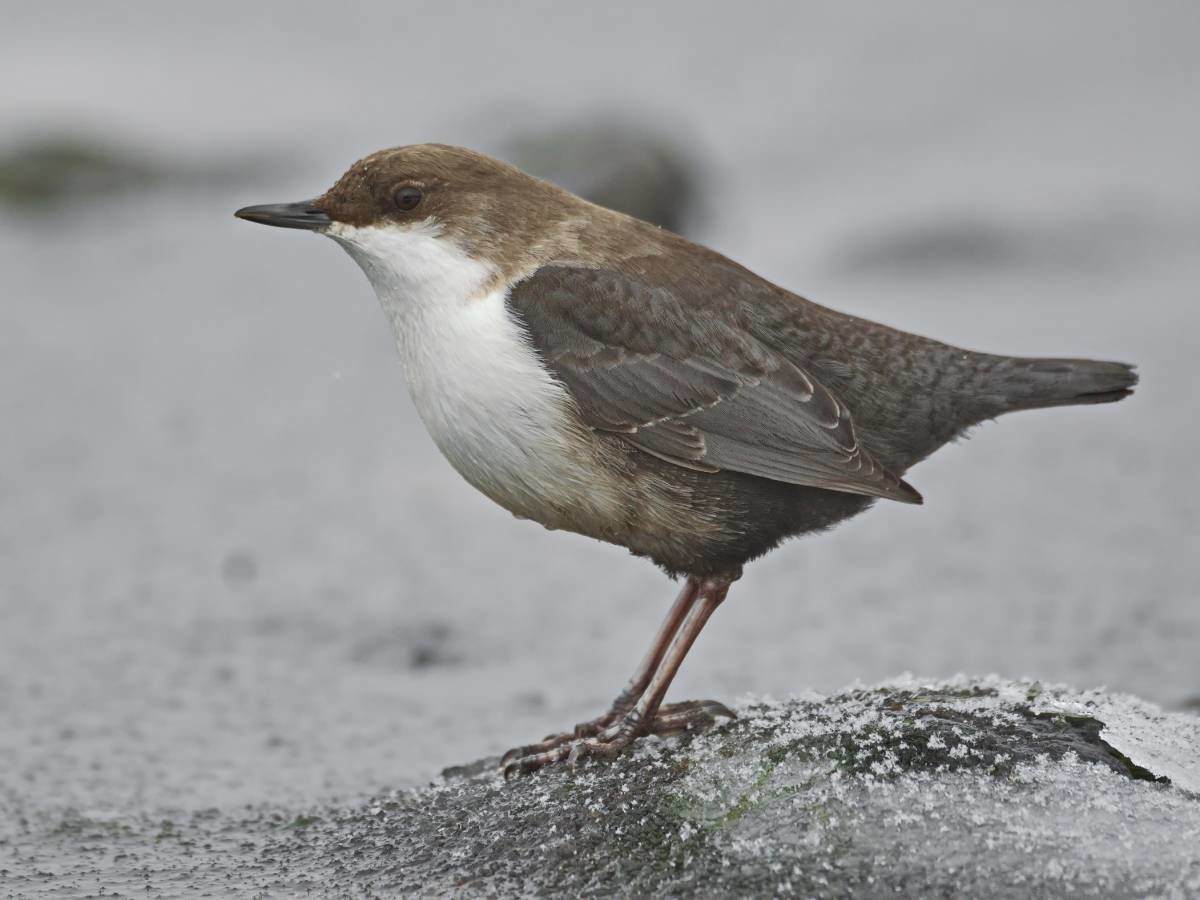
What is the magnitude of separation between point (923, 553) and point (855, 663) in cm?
101

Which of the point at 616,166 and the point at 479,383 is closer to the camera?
the point at 479,383

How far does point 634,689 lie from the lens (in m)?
4.12

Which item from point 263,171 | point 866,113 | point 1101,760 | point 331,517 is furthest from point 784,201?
point 1101,760

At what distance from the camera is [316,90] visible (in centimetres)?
1322

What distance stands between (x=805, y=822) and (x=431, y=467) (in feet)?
14.9

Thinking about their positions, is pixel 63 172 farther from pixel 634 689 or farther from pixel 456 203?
pixel 634 689

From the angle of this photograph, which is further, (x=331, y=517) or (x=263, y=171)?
(x=263, y=171)

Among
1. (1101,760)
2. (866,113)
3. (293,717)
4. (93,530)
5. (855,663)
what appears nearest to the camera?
(1101,760)

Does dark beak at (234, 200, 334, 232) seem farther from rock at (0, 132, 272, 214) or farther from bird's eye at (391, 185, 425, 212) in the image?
rock at (0, 132, 272, 214)

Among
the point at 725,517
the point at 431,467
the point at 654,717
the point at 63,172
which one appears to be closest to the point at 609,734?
the point at 654,717

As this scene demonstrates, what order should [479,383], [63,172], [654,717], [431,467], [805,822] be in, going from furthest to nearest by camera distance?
[63,172] < [431,467] < [654,717] < [479,383] < [805,822]


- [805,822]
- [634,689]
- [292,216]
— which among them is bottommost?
[805,822]

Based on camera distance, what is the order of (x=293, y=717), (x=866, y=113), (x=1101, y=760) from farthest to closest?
1. (x=866, y=113)
2. (x=293, y=717)
3. (x=1101, y=760)

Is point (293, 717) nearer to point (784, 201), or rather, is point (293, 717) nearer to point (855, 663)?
point (855, 663)
